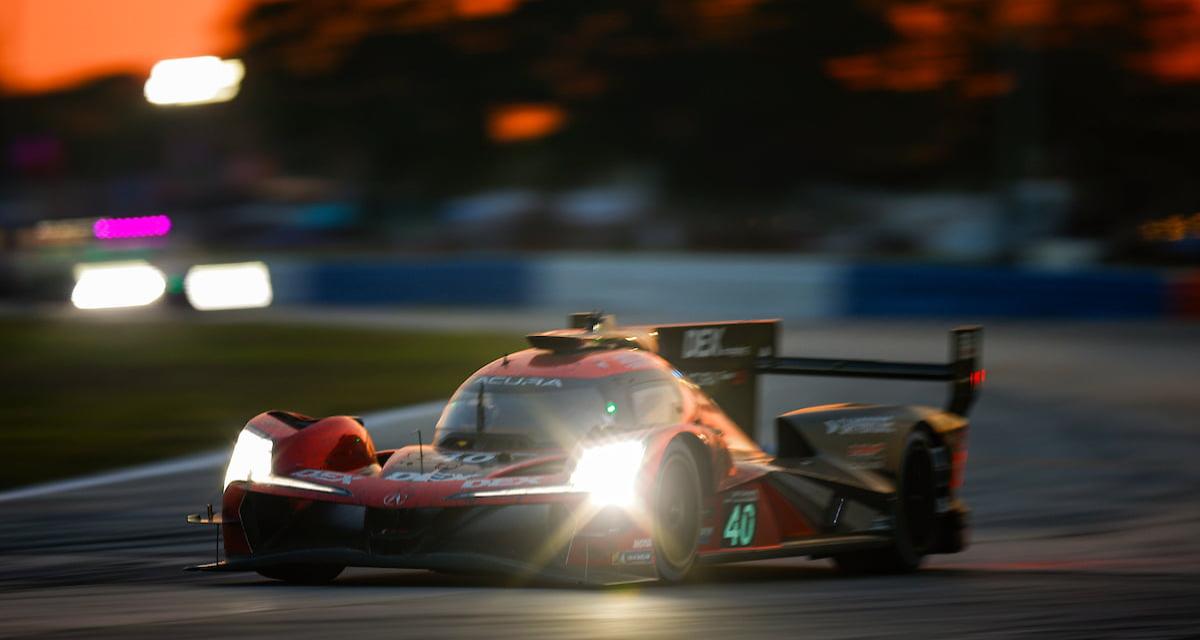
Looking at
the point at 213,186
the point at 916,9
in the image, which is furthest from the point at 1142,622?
the point at 213,186

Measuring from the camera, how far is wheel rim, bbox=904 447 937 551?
9.04 meters

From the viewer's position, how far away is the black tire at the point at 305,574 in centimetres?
779

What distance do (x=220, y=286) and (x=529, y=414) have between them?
75.6 feet

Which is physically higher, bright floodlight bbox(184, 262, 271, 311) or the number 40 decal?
bright floodlight bbox(184, 262, 271, 311)

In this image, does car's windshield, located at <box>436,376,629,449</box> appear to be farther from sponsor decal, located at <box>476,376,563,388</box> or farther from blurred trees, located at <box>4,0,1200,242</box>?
blurred trees, located at <box>4,0,1200,242</box>

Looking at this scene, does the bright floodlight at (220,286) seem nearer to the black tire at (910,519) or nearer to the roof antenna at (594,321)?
the roof antenna at (594,321)

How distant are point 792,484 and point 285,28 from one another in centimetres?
4718

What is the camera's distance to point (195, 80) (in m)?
53.8

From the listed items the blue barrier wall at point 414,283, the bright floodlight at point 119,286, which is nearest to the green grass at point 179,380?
the bright floodlight at point 119,286

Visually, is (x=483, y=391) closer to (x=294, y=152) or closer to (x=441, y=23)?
(x=441, y=23)

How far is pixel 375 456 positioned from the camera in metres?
8.23

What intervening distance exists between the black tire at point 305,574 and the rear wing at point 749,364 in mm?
1816

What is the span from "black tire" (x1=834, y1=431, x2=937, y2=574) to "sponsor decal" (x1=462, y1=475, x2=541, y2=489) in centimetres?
220

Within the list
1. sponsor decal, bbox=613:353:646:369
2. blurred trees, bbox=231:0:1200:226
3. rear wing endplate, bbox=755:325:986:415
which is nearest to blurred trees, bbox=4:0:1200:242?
blurred trees, bbox=231:0:1200:226
